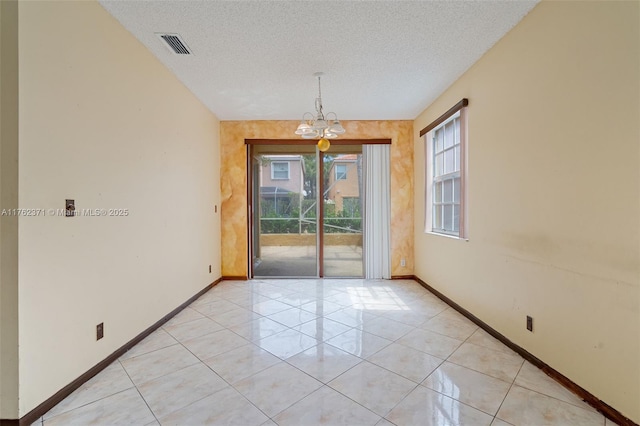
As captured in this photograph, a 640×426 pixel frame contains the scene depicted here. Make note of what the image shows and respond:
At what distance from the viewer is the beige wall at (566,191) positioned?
4.91 ft

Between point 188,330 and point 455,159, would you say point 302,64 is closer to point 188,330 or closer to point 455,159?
point 455,159

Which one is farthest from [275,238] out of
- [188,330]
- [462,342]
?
[462,342]

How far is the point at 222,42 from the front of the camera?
2.46 meters

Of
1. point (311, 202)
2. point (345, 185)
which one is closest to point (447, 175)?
point (345, 185)

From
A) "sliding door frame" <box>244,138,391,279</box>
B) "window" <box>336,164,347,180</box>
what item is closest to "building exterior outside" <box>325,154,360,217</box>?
"window" <box>336,164,347,180</box>

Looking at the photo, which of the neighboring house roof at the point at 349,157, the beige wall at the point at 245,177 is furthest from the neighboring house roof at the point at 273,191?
the neighboring house roof at the point at 349,157

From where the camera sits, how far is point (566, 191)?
183 centimetres

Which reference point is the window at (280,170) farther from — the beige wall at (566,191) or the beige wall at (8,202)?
the beige wall at (8,202)

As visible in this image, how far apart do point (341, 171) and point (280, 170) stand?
3.49 ft

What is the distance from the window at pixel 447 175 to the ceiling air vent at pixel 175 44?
2.82 metres

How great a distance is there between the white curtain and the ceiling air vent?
290 centimetres

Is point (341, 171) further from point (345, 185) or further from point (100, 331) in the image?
point (100, 331)

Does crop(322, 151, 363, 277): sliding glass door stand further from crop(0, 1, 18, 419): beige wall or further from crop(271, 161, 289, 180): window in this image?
crop(0, 1, 18, 419): beige wall

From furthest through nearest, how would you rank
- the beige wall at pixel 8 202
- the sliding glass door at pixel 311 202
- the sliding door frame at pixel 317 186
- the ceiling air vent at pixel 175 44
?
1. the sliding glass door at pixel 311 202
2. the sliding door frame at pixel 317 186
3. the ceiling air vent at pixel 175 44
4. the beige wall at pixel 8 202
